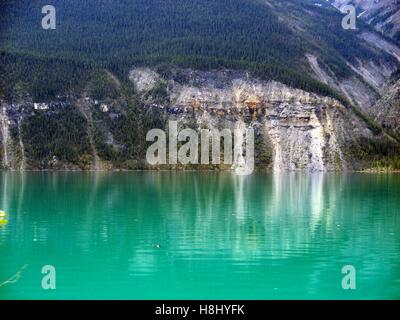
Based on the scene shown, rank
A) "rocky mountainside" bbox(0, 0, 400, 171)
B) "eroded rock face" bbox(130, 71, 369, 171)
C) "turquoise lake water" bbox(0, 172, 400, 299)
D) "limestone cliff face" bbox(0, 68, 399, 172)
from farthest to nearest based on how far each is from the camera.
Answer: "eroded rock face" bbox(130, 71, 369, 171) < "rocky mountainside" bbox(0, 0, 400, 171) < "limestone cliff face" bbox(0, 68, 399, 172) < "turquoise lake water" bbox(0, 172, 400, 299)

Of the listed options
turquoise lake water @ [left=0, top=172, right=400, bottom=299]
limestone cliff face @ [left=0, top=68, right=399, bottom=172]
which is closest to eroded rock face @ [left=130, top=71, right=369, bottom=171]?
limestone cliff face @ [left=0, top=68, right=399, bottom=172]

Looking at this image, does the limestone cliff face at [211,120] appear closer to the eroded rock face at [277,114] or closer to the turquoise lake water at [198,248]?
the eroded rock face at [277,114]

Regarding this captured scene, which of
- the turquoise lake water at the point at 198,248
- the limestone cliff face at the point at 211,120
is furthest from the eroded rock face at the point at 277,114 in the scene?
the turquoise lake water at the point at 198,248

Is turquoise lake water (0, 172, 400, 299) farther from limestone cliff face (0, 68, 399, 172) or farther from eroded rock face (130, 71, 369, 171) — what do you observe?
eroded rock face (130, 71, 369, 171)

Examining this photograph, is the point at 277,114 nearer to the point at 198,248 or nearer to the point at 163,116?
the point at 163,116
